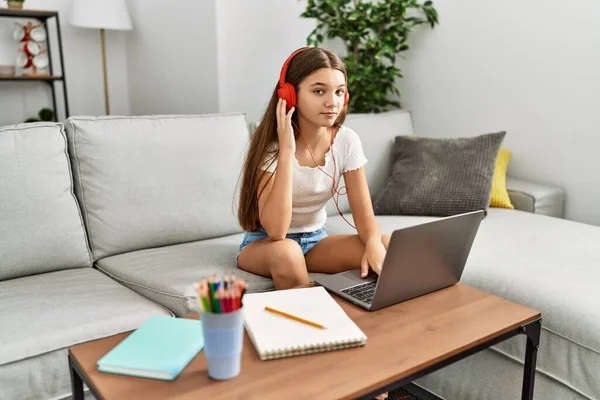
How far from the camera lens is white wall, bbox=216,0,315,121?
129 inches

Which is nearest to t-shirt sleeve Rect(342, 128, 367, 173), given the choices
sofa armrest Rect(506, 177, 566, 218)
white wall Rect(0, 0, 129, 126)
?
sofa armrest Rect(506, 177, 566, 218)

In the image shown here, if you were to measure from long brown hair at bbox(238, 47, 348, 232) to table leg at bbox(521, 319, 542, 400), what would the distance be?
750mm

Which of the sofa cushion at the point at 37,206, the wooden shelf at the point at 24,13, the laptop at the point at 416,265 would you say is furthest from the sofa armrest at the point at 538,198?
the wooden shelf at the point at 24,13

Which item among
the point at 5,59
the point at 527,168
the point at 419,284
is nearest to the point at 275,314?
the point at 419,284

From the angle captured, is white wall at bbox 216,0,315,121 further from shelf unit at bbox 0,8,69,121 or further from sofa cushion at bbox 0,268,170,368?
sofa cushion at bbox 0,268,170,368

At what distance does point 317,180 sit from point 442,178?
0.80m

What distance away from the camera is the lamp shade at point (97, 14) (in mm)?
3768

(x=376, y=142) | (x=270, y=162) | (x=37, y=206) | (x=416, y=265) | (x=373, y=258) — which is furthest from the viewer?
(x=376, y=142)

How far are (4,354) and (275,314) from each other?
0.60 m

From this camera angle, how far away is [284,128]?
1.54m

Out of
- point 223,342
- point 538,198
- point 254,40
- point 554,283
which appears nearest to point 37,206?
point 223,342

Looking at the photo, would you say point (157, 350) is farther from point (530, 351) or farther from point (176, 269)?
point (530, 351)

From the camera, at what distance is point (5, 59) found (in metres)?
3.90

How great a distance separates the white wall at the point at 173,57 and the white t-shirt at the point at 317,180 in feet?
5.91
